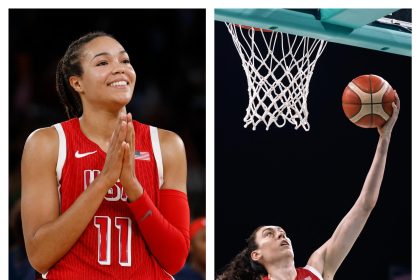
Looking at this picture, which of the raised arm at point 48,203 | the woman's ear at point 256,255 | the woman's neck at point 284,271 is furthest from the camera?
the woman's ear at point 256,255

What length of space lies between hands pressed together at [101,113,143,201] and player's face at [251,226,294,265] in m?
1.27

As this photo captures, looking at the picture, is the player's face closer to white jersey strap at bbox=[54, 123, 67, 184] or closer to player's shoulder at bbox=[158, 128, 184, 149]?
player's shoulder at bbox=[158, 128, 184, 149]

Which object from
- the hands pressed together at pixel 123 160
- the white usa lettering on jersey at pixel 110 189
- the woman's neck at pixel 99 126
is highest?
the woman's neck at pixel 99 126

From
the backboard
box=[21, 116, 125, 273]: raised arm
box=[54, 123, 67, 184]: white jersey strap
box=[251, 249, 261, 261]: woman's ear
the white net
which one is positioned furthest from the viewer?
the white net

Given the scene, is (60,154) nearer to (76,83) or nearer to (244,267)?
(76,83)

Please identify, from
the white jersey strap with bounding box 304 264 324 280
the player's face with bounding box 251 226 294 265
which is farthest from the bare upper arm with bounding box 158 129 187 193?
the white jersey strap with bounding box 304 264 324 280

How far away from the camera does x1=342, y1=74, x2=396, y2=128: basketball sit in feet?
9.16

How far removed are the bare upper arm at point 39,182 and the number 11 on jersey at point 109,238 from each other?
0.14 metres

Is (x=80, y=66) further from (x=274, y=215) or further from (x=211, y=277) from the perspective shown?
(x=274, y=215)

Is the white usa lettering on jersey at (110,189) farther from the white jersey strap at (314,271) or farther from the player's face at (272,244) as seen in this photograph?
the white jersey strap at (314,271)

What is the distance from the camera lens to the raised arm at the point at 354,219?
9.56 ft

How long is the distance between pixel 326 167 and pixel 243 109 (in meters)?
0.70

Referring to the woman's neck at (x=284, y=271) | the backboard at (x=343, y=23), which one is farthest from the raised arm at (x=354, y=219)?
the backboard at (x=343, y=23)
